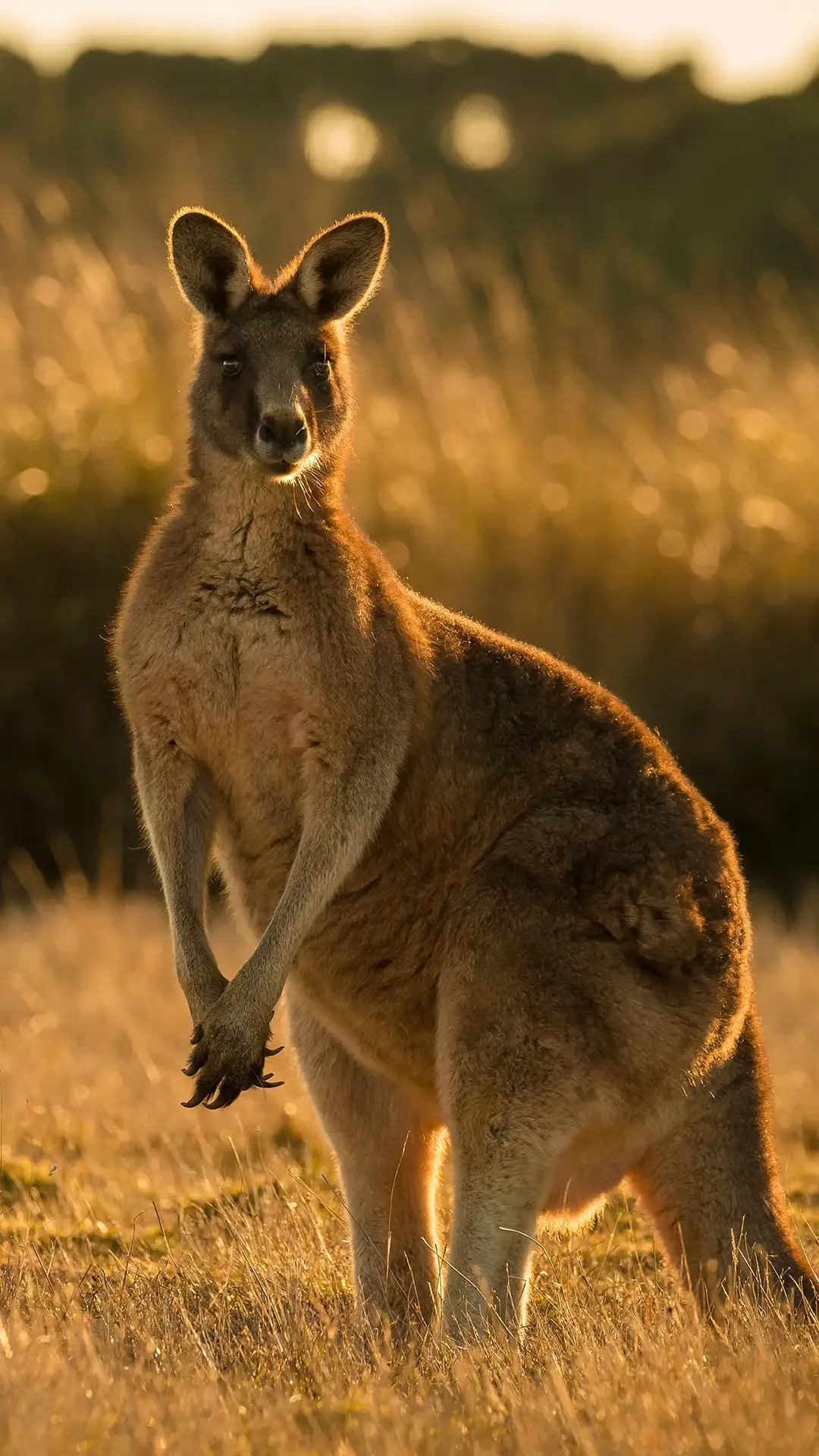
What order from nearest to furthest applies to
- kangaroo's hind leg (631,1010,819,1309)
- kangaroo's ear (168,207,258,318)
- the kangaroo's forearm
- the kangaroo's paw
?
kangaroo's hind leg (631,1010,819,1309), the kangaroo's paw, the kangaroo's forearm, kangaroo's ear (168,207,258,318)

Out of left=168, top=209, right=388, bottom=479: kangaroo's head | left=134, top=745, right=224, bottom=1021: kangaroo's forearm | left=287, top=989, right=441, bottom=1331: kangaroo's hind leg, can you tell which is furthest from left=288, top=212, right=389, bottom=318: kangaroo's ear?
left=287, top=989, right=441, bottom=1331: kangaroo's hind leg

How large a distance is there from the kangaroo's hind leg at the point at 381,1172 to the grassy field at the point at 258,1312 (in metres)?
0.13

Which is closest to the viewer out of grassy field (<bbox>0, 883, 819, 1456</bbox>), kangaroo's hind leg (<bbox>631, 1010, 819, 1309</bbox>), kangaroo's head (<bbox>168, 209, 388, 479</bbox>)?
A: grassy field (<bbox>0, 883, 819, 1456</bbox>)

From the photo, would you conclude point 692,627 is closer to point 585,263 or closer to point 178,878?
point 178,878

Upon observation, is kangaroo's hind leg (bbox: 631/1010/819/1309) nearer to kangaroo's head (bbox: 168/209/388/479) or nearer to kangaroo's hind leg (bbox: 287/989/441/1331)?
kangaroo's hind leg (bbox: 287/989/441/1331)

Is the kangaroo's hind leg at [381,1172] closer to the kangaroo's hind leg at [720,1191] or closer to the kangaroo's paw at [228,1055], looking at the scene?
the kangaroo's paw at [228,1055]

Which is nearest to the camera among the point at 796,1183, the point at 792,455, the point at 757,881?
the point at 796,1183

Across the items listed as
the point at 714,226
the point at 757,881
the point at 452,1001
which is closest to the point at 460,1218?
the point at 452,1001

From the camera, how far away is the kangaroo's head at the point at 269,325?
403 centimetres

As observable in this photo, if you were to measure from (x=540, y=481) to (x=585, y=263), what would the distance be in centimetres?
730

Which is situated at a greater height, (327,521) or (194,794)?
(327,521)

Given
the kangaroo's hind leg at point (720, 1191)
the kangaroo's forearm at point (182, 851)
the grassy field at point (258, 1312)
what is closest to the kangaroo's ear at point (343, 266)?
the kangaroo's forearm at point (182, 851)

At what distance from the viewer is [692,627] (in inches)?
372

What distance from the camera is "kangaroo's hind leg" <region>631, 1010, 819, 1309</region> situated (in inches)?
142
